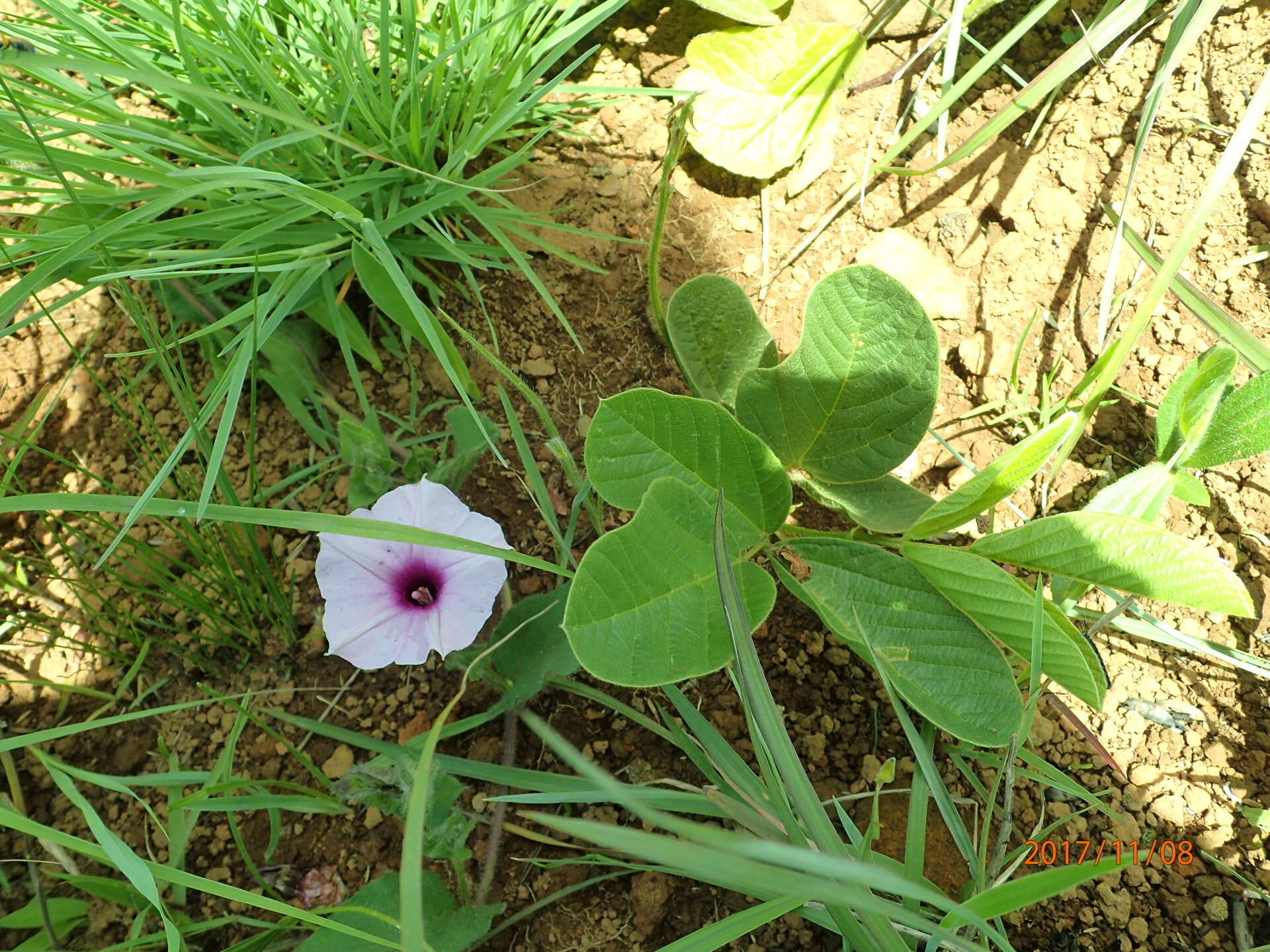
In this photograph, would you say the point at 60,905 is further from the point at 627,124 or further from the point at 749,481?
the point at 627,124

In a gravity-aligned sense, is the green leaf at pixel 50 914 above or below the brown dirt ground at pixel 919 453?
below

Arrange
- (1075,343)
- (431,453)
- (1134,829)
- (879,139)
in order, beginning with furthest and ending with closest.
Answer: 1. (879,139)
2. (1075,343)
3. (431,453)
4. (1134,829)

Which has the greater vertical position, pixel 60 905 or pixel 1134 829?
pixel 1134 829

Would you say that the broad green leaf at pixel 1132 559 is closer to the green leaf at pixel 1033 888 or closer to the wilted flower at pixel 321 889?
the green leaf at pixel 1033 888

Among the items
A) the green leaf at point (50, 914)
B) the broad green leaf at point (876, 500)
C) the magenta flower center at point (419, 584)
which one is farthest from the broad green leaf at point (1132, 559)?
the green leaf at point (50, 914)

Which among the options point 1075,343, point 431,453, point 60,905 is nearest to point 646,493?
point 431,453

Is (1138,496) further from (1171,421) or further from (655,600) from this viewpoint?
(655,600)

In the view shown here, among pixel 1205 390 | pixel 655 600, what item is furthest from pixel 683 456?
pixel 1205 390
